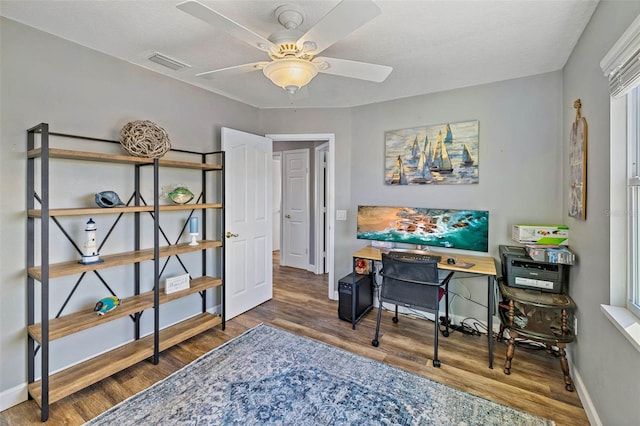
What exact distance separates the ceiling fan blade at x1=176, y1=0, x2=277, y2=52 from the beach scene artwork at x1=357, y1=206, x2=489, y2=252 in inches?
84.9

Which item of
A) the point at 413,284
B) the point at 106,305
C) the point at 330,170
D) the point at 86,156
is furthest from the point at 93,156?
the point at 413,284

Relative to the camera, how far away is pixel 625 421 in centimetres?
133

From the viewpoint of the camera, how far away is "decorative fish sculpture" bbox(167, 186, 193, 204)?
2.57 metres

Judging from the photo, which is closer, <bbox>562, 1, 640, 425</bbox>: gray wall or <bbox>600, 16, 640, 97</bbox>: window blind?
<bbox>600, 16, 640, 97</bbox>: window blind

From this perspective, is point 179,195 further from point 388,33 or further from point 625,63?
point 625,63

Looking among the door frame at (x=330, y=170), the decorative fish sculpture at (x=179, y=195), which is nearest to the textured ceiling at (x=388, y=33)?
the door frame at (x=330, y=170)

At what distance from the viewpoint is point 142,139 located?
2176 mm

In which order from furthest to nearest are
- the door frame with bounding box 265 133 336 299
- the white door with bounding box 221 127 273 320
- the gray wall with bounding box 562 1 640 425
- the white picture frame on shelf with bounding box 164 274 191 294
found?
1. the door frame with bounding box 265 133 336 299
2. the white door with bounding box 221 127 273 320
3. the white picture frame on shelf with bounding box 164 274 191 294
4. the gray wall with bounding box 562 1 640 425

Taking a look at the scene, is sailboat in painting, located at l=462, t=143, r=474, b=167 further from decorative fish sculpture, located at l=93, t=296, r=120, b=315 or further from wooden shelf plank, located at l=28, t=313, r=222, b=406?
decorative fish sculpture, located at l=93, t=296, r=120, b=315

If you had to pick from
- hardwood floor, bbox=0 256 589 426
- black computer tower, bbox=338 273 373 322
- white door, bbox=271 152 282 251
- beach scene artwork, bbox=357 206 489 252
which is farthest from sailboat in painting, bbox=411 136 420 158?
white door, bbox=271 152 282 251

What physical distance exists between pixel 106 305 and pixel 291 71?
2055 millimetres

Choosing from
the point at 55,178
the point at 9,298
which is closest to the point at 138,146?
the point at 55,178

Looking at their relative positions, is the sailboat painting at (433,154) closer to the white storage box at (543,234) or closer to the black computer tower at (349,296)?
the white storage box at (543,234)

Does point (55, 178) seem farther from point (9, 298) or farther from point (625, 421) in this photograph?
point (625, 421)
